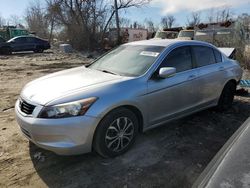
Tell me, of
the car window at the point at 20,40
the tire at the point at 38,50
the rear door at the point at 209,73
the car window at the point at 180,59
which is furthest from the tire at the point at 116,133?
the tire at the point at 38,50

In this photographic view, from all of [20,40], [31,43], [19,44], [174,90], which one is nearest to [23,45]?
[19,44]

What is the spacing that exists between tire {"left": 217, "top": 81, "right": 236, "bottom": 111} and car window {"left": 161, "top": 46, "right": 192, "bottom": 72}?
4.72 ft

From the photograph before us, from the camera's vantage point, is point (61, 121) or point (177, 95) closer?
point (61, 121)

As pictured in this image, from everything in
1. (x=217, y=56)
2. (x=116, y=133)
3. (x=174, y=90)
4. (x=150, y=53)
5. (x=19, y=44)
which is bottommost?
(x=116, y=133)

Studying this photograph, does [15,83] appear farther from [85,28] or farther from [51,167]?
[85,28]

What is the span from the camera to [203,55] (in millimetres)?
5340

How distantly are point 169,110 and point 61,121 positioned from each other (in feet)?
6.06

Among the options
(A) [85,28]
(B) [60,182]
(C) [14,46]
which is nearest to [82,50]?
(A) [85,28]

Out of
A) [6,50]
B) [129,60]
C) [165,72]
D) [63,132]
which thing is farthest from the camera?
[6,50]

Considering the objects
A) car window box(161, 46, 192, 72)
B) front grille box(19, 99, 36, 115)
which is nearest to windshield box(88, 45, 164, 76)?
car window box(161, 46, 192, 72)

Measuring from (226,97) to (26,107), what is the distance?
4116mm

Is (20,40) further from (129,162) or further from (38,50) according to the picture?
(129,162)

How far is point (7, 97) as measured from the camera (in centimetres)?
751

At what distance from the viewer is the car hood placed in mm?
3641
